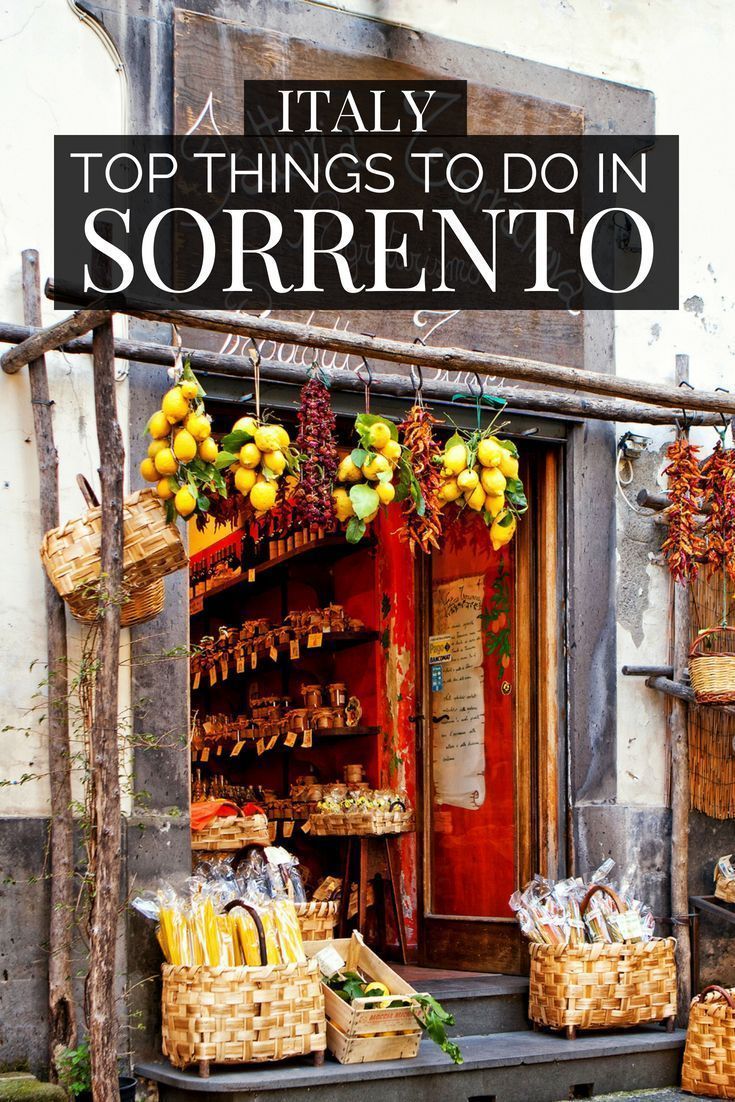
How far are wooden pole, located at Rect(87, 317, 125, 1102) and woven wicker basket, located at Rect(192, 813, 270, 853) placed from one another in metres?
1.52

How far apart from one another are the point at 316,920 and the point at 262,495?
90.3 inches

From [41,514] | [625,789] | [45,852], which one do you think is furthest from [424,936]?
[41,514]

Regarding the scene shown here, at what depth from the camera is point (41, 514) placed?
234 inches

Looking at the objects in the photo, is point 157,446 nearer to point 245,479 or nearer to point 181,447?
point 181,447

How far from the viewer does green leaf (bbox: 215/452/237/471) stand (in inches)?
221

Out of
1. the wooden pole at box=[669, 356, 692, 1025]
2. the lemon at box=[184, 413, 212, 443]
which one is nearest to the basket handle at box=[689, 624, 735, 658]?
the wooden pole at box=[669, 356, 692, 1025]

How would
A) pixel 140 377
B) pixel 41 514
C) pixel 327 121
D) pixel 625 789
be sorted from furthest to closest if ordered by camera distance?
pixel 625 789, pixel 327 121, pixel 140 377, pixel 41 514

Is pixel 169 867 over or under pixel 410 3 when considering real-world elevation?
under

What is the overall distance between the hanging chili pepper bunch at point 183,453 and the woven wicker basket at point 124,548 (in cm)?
8

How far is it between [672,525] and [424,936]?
269cm

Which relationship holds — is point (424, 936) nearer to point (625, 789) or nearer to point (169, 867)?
point (625, 789)

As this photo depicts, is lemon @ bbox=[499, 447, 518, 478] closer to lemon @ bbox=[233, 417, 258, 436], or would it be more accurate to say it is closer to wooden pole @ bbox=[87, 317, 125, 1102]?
lemon @ bbox=[233, 417, 258, 436]

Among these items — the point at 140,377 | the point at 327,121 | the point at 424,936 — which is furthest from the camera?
the point at 424,936

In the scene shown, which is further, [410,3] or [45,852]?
[410,3]
